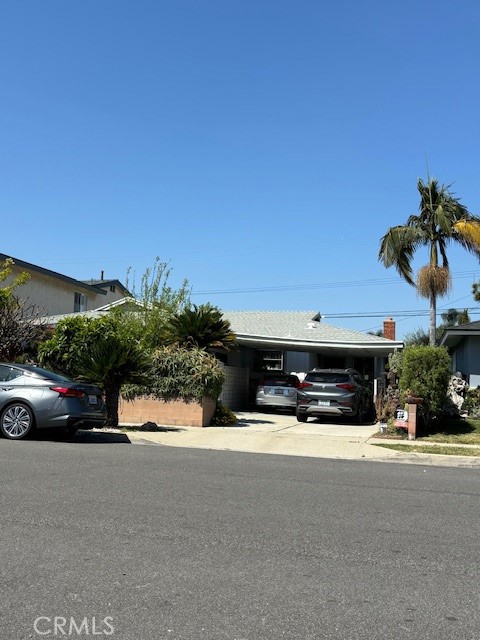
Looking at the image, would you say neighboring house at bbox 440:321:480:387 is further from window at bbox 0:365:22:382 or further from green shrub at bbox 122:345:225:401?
window at bbox 0:365:22:382

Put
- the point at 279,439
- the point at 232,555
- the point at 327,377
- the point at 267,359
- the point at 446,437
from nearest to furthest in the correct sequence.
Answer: the point at 232,555, the point at 279,439, the point at 446,437, the point at 327,377, the point at 267,359

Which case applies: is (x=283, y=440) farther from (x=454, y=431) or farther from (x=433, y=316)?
(x=433, y=316)

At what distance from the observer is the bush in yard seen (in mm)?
15820

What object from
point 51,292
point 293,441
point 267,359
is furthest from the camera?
point 51,292

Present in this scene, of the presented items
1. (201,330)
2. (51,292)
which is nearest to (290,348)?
(201,330)

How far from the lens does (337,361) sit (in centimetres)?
2902

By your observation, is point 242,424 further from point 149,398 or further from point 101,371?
point 101,371

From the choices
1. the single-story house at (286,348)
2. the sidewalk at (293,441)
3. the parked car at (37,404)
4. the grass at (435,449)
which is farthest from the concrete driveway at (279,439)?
the single-story house at (286,348)

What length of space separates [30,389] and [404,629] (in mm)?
10133

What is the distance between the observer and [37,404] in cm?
1259

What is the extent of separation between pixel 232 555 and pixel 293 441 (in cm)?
947

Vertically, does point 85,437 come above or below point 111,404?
below

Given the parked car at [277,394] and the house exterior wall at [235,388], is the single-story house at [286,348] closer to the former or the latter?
the house exterior wall at [235,388]

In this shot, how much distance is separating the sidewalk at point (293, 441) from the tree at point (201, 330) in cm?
250
